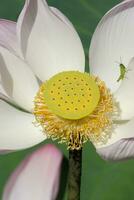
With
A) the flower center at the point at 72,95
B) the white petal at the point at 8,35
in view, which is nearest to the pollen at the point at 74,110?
the flower center at the point at 72,95

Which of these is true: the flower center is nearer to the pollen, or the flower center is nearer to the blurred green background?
the pollen

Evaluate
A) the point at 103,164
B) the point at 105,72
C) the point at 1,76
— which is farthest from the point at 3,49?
the point at 103,164

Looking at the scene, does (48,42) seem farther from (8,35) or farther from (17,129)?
(17,129)

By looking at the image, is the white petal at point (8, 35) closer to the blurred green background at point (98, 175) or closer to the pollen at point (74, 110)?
the pollen at point (74, 110)

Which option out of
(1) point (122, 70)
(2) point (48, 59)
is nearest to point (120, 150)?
(1) point (122, 70)

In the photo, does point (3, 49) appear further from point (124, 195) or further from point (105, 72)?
point (124, 195)

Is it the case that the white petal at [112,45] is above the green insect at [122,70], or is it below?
above
